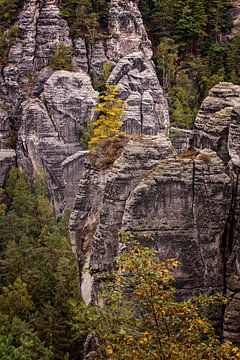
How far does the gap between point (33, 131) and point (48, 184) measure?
470 centimetres

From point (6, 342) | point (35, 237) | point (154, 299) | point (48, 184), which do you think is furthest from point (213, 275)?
point (48, 184)

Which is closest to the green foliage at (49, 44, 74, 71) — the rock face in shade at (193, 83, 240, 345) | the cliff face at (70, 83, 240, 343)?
the rock face in shade at (193, 83, 240, 345)

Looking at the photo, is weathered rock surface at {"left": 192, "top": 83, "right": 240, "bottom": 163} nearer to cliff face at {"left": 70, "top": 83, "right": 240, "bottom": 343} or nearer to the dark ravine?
the dark ravine

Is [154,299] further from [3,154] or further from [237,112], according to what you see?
[3,154]

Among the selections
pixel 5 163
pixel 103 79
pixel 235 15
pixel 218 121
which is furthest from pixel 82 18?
pixel 218 121

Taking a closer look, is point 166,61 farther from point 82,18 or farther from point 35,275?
point 35,275

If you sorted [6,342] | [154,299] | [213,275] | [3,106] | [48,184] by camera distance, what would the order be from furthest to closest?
[3,106] < [48,184] < [6,342] < [213,275] < [154,299]

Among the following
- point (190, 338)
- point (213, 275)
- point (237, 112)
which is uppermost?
point (237, 112)

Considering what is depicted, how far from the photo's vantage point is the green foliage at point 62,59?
48.0 metres

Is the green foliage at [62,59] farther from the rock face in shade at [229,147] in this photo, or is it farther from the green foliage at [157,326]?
the green foliage at [157,326]

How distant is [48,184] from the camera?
151ft

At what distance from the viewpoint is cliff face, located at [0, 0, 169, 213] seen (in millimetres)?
45906

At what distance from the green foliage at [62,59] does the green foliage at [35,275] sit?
10.1 m

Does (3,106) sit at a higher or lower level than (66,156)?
higher
